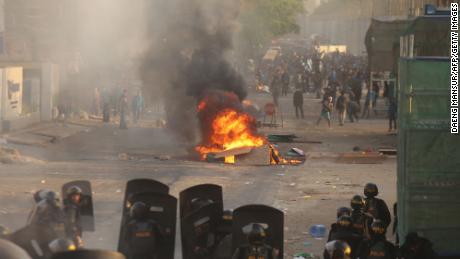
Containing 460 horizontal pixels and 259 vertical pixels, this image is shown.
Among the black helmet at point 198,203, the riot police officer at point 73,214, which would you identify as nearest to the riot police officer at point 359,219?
the black helmet at point 198,203

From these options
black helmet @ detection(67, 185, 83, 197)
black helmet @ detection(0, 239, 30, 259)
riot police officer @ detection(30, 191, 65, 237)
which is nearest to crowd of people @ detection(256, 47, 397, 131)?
black helmet @ detection(67, 185, 83, 197)

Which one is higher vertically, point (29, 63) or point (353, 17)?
point (353, 17)

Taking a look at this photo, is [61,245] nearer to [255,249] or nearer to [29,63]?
[255,249]

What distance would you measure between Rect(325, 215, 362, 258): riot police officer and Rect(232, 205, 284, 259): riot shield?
30.8 inches

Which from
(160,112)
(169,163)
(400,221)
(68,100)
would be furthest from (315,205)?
(160,112)

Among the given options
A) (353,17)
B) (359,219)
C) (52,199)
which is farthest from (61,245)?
(353,17)

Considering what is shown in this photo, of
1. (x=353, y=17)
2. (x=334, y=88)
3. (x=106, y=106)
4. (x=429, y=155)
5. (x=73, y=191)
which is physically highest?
(x=353, y=17)

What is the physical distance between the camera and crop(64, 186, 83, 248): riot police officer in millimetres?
10844

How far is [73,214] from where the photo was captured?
11273mm

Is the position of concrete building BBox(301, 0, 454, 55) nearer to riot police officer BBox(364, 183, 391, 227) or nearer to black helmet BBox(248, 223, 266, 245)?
riot police officer BBox(364, 183, 391, 227)

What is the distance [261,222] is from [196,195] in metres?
1.57

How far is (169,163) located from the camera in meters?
24.7

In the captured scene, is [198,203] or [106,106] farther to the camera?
[106,106]

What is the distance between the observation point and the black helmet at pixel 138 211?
34.4 ft
